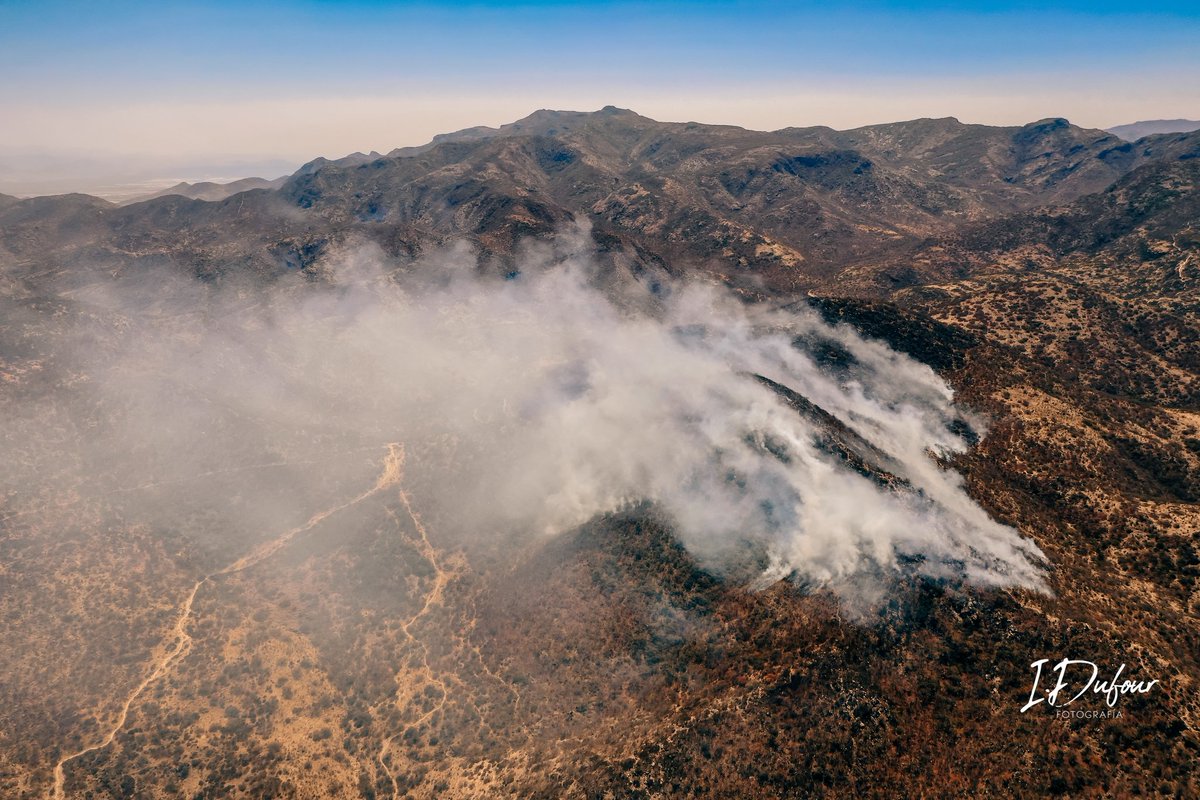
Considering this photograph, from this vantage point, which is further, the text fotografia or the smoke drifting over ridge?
the smoke drifting over ridge

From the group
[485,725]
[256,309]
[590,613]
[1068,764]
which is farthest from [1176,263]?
[256,309]

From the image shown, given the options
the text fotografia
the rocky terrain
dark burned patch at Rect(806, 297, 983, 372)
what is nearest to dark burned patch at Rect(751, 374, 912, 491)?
the rocky terrain

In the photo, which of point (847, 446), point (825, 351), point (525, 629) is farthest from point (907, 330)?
point (525, 629)

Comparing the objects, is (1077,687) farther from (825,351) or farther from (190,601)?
(190,601)

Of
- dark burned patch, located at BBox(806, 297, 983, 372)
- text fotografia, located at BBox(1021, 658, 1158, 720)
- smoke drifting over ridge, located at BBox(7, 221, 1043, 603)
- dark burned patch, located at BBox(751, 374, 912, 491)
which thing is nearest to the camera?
text fotografia, located at BBox(1021, 658, 1158, 720)

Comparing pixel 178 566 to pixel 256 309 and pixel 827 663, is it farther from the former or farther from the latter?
Result: pixel 256 309

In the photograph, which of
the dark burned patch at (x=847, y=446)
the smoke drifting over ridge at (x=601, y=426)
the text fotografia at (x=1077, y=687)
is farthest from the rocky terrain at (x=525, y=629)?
the smoke drifting over ridge at (x=601, y=426)

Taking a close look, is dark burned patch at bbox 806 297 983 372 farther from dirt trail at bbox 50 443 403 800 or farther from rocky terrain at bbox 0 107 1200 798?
dirt trail at bbox 50 443 403 800
